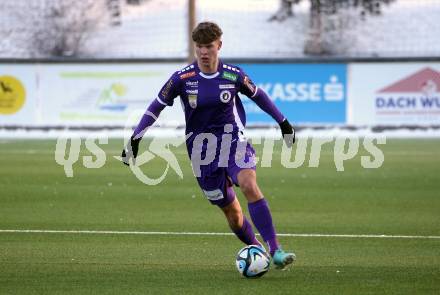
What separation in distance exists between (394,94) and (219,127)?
71.6ft

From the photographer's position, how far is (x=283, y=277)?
907 cm

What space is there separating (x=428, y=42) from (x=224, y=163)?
30895 mm

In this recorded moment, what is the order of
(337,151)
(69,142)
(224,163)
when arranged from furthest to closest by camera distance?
(69,142)
(337,151)
(224,163)

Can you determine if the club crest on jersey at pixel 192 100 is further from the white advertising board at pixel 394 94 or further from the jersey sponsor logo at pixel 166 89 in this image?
the white advertising board at pixel 394 94

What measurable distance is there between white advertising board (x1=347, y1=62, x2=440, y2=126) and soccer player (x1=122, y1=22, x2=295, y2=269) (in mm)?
21213

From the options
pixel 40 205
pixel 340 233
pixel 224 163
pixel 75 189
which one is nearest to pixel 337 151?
pixel 75 189

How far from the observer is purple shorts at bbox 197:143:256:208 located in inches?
364

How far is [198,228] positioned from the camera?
41.2ft

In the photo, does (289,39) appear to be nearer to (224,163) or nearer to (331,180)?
(331,180)

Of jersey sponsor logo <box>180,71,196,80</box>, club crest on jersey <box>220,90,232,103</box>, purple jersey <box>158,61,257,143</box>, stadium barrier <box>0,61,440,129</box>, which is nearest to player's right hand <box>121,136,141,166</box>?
purple jersey <box>158,61,257,143</box>

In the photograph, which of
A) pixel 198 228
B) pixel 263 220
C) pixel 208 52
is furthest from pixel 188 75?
pixel 198 228

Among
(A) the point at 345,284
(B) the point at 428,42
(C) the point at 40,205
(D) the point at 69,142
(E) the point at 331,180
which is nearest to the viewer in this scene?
(A) the point at 345,284

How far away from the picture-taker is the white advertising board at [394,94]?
3023cm

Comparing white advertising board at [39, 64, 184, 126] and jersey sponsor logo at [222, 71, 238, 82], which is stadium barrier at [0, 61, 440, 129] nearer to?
white advertising board at [39, 64, 184, 126]
